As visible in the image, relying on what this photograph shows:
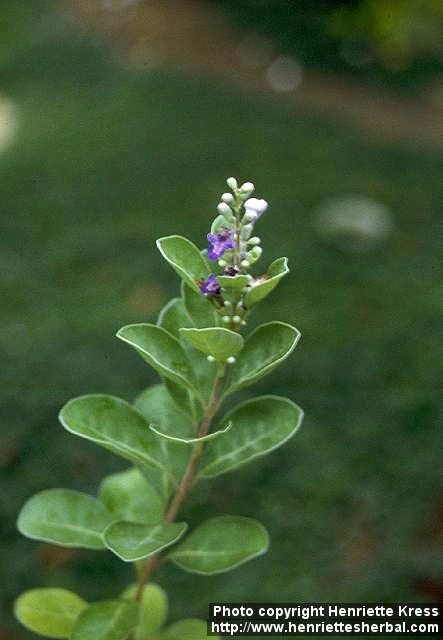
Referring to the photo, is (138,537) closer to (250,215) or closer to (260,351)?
(260,351)

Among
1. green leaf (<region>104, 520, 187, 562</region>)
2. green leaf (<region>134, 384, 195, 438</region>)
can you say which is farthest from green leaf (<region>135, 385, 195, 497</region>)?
green leaf (<region>104, 520, 187, 562</region>)

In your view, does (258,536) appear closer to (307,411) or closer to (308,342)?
(307,411)

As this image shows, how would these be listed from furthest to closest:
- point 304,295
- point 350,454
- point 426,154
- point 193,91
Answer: point 193,91 → point 426,154 → point 304,295 → point 350,454

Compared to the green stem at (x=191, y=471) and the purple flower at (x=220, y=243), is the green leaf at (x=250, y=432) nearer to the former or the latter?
the green stem at (x=191, y=471)

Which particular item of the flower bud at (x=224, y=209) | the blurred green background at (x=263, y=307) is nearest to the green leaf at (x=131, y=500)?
the flower bud at (x=224, y=209)

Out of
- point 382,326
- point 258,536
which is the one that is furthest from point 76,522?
point 382,326

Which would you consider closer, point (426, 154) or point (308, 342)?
point (308, 342)

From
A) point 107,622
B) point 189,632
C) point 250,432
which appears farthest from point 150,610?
point 250,432
